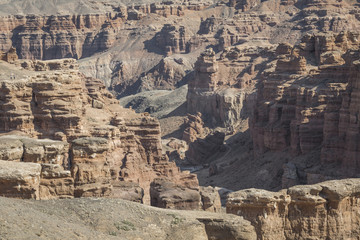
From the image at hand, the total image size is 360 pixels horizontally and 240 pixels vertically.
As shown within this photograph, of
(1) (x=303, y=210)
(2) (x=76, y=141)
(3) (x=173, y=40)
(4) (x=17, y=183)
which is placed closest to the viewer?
(4) (x=17, y=183)

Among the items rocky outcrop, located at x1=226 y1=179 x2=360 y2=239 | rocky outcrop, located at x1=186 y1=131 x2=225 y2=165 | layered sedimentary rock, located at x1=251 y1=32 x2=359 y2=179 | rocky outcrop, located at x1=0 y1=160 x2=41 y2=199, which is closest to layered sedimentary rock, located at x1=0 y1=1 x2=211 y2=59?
rocky outcrop, located at x1=186 y1=131 x2=225 y2=165

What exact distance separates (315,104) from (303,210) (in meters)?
33.2

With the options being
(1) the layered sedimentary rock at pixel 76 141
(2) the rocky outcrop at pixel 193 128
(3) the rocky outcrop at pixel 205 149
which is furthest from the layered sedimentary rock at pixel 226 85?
(1) the layered sedimentary rock at pixel 76 141

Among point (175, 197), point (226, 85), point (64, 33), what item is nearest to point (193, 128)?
point (226, 85)

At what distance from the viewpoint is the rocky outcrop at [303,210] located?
90.6ft

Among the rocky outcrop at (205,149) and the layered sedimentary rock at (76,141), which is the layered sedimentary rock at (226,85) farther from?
the layered sedimentary rock at (76,141)

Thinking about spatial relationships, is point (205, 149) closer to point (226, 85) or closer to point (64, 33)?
point (226, 85)

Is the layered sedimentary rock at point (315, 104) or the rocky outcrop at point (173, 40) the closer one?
the layered sedimentary rock at point (315, 104)

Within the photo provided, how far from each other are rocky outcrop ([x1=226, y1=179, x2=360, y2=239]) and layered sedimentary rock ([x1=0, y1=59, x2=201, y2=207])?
5420 mm

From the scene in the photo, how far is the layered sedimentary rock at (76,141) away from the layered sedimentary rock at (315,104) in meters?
12.2

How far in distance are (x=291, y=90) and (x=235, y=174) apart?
8.08m

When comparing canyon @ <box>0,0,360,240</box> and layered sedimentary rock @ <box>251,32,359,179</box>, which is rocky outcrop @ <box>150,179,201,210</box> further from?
layered sedimentary rock @ <box>251,32,359,179</box>

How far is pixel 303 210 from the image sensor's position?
2856 cm

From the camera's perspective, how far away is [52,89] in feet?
146
